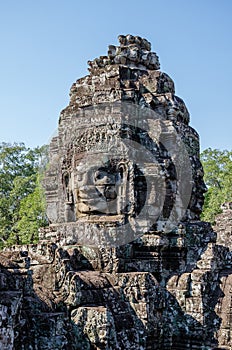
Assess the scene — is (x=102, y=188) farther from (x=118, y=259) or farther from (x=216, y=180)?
(x=216, y=180)

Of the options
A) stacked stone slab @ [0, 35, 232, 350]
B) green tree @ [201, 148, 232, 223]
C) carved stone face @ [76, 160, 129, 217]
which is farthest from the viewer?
green tree @ [201, 148, 232, 223]

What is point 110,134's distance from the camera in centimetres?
738

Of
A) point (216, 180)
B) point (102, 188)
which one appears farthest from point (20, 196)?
point (102, 188)

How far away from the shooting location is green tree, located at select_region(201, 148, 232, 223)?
18.2 m

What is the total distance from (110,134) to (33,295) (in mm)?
3075

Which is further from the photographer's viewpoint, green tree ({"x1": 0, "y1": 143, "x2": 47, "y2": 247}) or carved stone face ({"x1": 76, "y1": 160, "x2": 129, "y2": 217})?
green tree ({"x1": 0, "y1": 143, "x2": 47, "y2": 247})

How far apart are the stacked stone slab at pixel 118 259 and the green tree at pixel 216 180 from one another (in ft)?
33.7

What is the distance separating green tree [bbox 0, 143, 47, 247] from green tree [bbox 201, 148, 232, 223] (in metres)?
6.12

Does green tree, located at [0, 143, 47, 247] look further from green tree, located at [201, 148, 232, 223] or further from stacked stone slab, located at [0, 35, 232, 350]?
stacked stone slab, located at [0, 35, 232, 350]

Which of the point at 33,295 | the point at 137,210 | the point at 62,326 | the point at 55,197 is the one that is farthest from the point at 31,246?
the point at 55,197

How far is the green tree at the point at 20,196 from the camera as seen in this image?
18.5 metres

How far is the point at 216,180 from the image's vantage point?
20266mm

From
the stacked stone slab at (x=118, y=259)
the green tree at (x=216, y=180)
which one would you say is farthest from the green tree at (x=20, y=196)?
the stacked stone slab at (x=118, y=259)

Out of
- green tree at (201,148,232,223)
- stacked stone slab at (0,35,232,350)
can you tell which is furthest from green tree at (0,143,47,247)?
stacked stone slab at (0,35,232,350)
